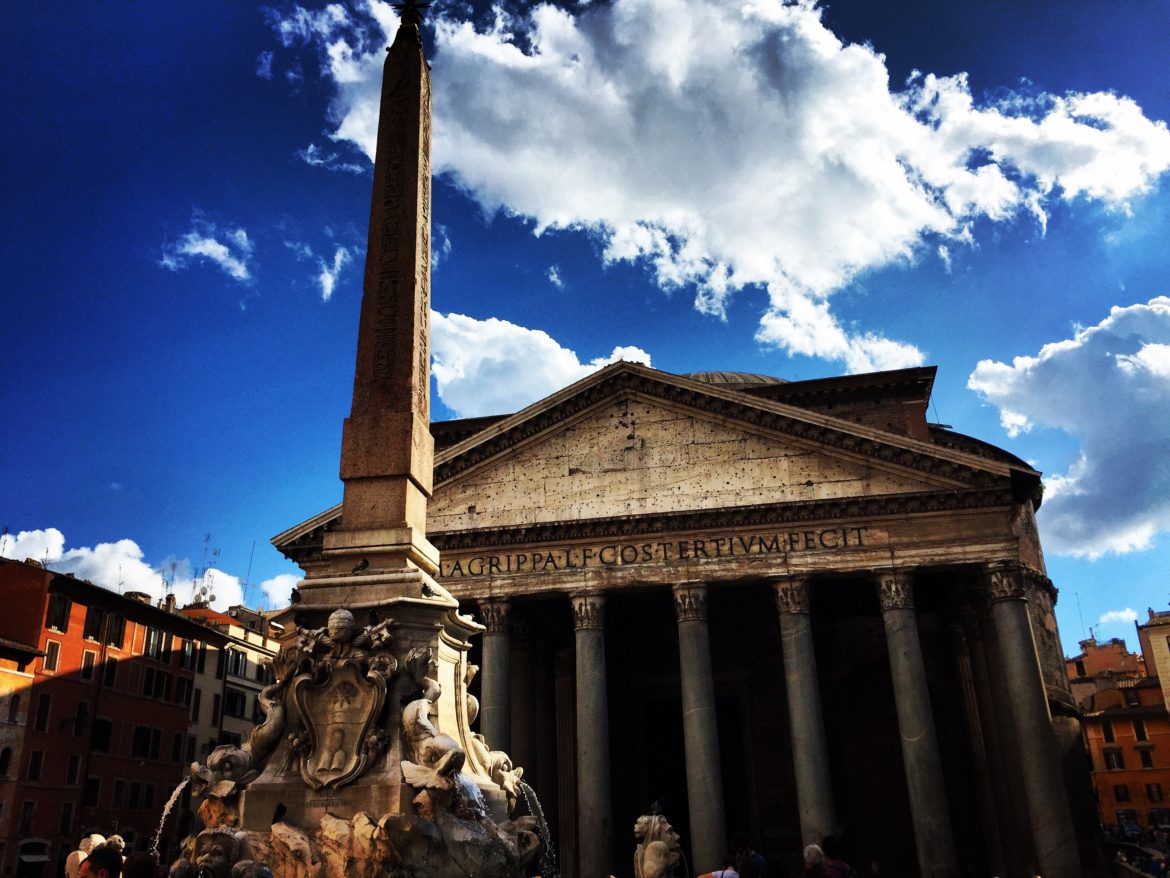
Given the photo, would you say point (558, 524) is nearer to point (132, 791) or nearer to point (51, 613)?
point (51, 613)

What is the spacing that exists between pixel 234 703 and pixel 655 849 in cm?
3194

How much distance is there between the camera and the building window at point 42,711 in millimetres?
24828

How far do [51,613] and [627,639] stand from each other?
15.3 metres

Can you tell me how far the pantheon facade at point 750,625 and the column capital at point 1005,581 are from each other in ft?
0.13

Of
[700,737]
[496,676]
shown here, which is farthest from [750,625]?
[496,676]

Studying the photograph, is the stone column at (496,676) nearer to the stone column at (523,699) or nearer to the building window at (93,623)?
the stone column at (523,699)

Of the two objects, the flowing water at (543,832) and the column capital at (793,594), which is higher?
the column capital at (793,594)

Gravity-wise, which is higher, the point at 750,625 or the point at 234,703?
the point at 750,625

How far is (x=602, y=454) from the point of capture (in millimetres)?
20766

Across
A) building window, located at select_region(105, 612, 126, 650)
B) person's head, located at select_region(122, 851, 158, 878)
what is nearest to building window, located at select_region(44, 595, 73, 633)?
building window, located at select_region(105, 612, 126, 650)

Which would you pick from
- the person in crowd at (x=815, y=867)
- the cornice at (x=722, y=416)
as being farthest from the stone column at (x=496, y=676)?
the person in crowd at (x=815, y=867)

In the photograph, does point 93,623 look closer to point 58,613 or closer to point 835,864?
point 58,613

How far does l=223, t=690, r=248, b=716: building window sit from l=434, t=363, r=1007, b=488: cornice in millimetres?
17997

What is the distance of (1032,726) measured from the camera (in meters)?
17.6
